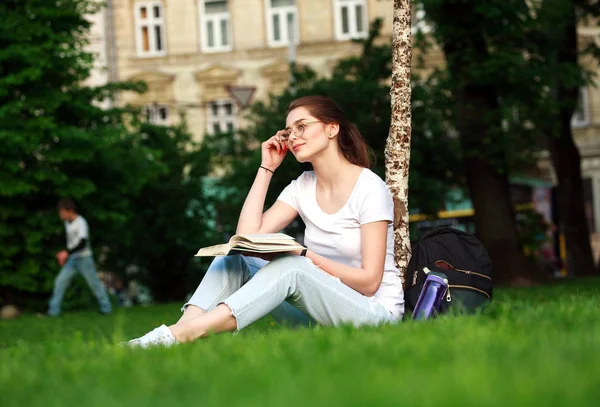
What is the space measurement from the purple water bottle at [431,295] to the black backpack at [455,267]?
2.6 inches

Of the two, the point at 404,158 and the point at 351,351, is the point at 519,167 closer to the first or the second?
the point at 404,158

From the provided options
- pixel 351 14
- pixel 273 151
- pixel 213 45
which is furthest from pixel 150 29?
pixel 273 151

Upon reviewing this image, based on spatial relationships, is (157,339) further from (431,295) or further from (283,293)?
(431,295)

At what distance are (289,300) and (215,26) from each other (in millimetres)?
35293

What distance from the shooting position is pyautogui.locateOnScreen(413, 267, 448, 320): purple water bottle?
570 centimetres

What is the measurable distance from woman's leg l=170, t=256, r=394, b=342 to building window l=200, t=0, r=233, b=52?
35037 millimetres

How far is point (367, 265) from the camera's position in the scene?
5945mm

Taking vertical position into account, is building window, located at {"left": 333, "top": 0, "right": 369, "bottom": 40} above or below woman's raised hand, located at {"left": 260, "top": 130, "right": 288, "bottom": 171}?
above

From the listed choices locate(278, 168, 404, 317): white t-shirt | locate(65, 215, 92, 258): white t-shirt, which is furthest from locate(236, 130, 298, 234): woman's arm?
locate(65, 215, 92, 258): white t-shirt

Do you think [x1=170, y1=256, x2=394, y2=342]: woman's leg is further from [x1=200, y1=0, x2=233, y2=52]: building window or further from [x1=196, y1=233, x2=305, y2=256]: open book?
[x1=200, y1=0, x2=233, y2=52]: building window

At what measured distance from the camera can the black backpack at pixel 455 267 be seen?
19.0 ft

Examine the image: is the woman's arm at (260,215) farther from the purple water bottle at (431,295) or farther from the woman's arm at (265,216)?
the purple water bottle at (431,295)

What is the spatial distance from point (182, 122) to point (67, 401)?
955 inches

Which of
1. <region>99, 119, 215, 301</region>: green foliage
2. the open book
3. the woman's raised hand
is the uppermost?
the woman's raised hand
